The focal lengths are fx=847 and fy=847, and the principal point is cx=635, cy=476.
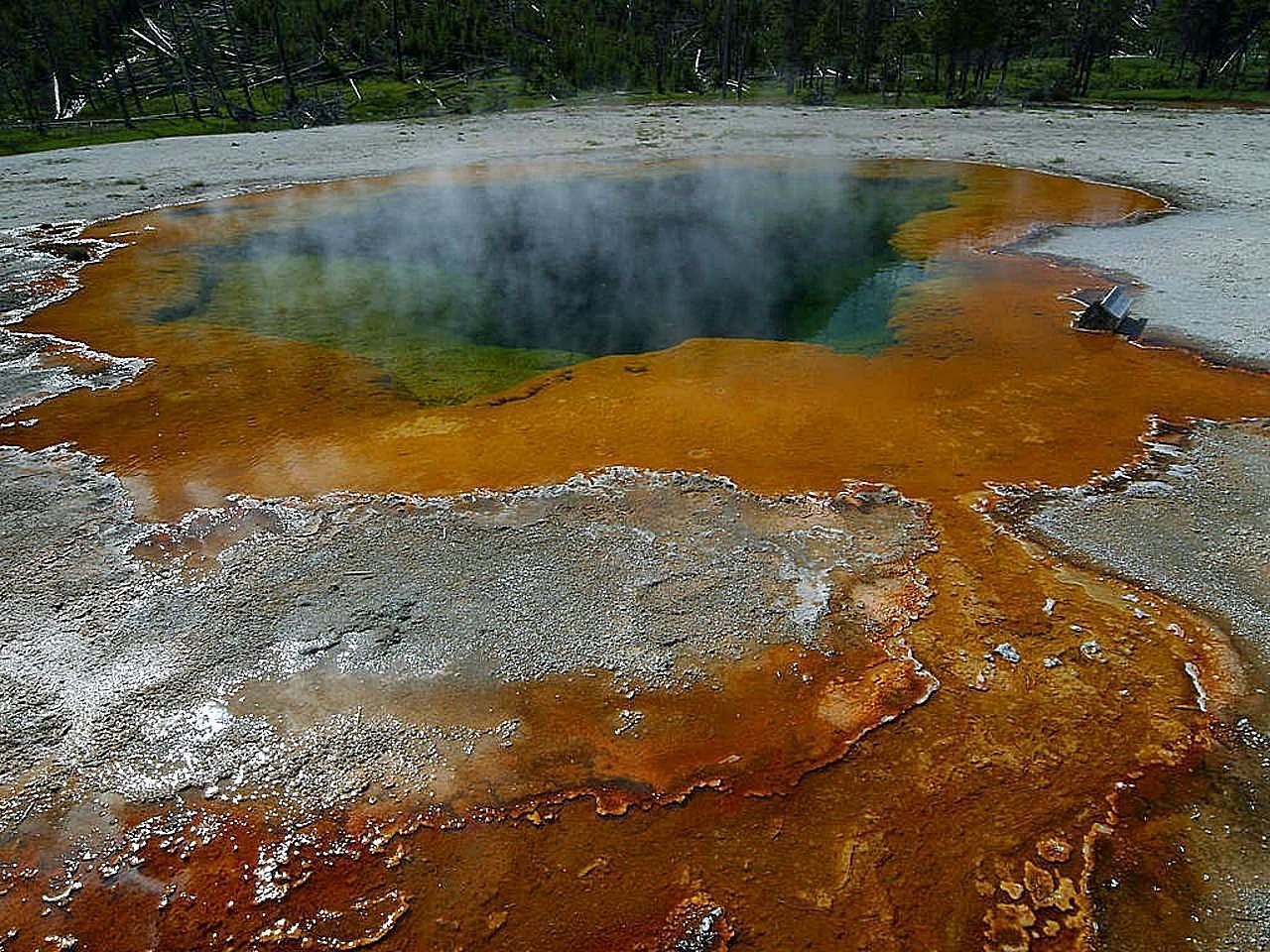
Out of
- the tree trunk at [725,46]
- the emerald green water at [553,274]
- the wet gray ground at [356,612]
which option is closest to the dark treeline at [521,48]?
the tree trunk at [725,46]

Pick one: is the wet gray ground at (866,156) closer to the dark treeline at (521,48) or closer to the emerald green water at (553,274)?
the emerald green water at (553,274)

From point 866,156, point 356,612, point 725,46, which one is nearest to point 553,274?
point 356,612

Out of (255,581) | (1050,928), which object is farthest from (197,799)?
(1050,928)

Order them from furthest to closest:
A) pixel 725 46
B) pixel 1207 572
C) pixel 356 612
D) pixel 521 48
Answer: pixel 725 46 → pixel 521 48 → pixel 1207 572 → pixel 356 612

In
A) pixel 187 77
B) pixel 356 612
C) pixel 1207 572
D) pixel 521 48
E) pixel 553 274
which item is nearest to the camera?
pixel 356 612

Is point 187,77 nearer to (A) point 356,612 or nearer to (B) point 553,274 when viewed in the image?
(B) point 553,274

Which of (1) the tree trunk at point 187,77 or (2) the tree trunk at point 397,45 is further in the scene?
(2) the tree trunk at point 397,45
